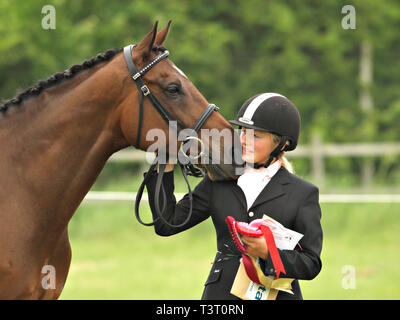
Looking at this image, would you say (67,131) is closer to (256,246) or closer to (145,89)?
(145,89)

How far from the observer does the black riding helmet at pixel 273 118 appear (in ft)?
9.12

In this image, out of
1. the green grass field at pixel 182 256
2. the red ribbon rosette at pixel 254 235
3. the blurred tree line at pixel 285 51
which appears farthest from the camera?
the blurred tree line at pixel 285 51

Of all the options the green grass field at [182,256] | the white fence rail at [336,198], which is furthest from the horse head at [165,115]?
the white fence rail at [336,198]

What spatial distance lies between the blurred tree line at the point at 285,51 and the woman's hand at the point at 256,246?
34.2ft

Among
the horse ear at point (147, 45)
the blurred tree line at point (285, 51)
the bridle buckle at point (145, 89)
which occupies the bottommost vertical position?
the bridle buckle at point (145, 89)

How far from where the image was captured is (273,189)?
2766 millimetres

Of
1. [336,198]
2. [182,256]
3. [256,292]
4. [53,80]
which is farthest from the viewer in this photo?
[336,198]

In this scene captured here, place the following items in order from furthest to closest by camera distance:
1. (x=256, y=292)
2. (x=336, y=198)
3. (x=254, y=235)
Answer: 1. (x=336, y=198)
2. (x=256, y=292)
3. (x=254, y=235)

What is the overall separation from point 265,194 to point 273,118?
359 millimetres

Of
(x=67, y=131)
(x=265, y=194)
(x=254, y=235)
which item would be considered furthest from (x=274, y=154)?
(x=67, y=131)

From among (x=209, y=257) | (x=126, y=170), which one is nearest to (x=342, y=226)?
(x=209, y=257)

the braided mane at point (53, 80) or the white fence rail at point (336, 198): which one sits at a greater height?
the white fence rail at point (336, 198)

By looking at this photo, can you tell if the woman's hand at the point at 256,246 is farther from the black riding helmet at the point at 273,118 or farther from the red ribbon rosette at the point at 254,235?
the black riding helmet at the point at 273,118
